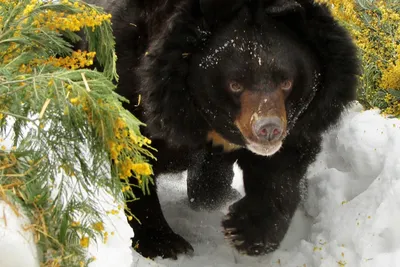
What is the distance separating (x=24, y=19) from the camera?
3.12 m

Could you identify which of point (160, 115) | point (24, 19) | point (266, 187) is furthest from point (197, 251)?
point (24, 19)

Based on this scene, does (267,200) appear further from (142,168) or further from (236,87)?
(142,168)

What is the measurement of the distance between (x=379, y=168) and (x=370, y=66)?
1727mm

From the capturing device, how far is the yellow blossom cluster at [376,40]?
568 cm

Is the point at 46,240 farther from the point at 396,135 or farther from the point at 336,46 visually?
the point at 396,135

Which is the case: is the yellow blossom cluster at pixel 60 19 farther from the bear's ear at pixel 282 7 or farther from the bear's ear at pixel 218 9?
the bear's ear at pixel 282 7

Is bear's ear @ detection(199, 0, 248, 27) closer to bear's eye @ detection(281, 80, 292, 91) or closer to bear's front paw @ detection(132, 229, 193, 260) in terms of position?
bear's eye @ detection(281, 80, 292, 91)

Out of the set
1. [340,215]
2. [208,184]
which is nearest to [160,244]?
[208,184]

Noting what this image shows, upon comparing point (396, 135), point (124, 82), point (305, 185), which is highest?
point (396, 135)

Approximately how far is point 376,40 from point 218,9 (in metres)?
2.86

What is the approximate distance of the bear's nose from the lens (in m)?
3.36

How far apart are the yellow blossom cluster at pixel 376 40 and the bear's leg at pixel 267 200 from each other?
165 cm

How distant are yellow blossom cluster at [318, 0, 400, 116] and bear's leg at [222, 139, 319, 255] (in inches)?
65.1

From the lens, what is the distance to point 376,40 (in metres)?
6.04
